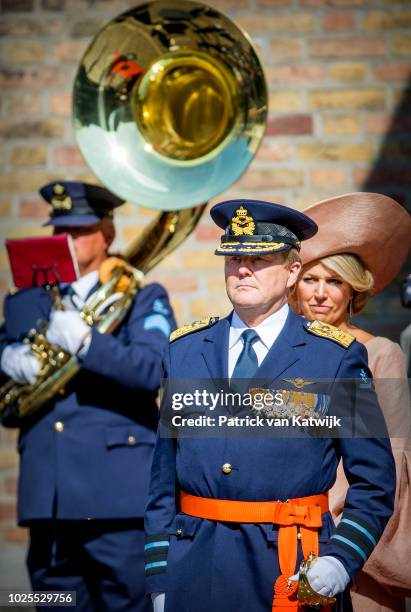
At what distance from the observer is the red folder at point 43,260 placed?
3973 millimetres

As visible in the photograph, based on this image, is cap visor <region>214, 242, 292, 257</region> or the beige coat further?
the beige coat

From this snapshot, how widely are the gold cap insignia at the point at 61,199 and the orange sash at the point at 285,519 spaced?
1.78 m

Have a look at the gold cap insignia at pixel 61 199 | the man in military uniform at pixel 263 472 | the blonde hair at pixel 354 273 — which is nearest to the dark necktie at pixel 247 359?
the man in military uniform at pixel 263 472

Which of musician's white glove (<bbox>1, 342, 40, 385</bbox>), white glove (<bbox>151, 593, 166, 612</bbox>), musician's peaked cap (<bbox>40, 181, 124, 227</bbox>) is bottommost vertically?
white glove (<bbox>151, 593, 166, 612</bbox>)

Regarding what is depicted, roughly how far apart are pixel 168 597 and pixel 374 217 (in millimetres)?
1322

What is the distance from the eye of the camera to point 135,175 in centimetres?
419

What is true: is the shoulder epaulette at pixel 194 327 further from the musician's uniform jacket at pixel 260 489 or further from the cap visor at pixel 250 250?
the cap visor at pixel 250 250

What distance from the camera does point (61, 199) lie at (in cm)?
429

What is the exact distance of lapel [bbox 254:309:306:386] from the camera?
2834 millimetres

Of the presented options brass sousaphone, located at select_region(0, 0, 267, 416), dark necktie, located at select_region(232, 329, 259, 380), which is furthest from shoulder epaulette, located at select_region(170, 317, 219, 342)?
brass sousaphone, located at select_region(0, 0, 267, 416)

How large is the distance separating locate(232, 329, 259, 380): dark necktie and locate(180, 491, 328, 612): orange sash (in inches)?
12.7

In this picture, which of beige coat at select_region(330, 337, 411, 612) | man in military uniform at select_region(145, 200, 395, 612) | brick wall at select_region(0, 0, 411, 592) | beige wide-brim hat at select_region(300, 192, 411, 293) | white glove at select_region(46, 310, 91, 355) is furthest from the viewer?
brick wall at select_region(0, 0, 411, 592)

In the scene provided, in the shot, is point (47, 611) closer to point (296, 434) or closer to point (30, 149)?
point (296, 434)

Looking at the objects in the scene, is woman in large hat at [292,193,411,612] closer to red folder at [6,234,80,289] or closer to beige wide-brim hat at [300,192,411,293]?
beige wide-brim hat at [300,192,411,293]
